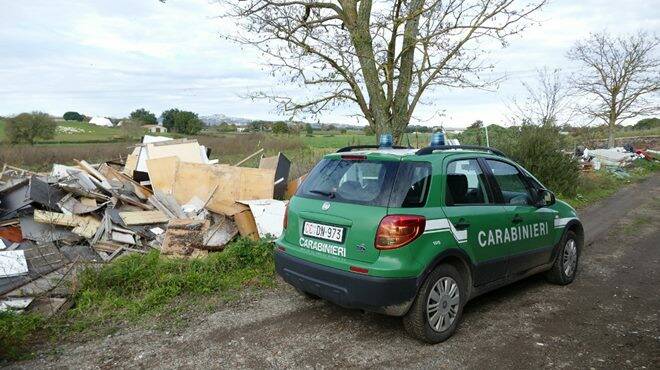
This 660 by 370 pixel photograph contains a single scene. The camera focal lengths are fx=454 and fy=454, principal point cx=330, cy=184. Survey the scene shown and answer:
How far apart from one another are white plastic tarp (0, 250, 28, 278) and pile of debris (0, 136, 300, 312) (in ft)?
0.04

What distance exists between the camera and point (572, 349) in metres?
3.97

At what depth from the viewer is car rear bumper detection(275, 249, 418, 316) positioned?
3689mm

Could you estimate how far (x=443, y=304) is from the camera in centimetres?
408

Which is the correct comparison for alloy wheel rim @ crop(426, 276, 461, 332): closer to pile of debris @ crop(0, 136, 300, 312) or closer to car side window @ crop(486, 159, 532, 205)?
car side window @ crop(486, 159, 532, 205)

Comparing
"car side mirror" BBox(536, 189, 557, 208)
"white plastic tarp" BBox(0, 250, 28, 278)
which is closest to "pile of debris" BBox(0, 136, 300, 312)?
"white plastic tarp" BBox(0, 250, 28, 278)

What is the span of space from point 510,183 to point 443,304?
1788 millimetres

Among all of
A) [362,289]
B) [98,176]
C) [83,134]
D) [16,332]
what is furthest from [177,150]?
[83,134]

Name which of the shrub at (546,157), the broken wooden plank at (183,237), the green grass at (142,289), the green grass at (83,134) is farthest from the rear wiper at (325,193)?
the green grass at (83,134)

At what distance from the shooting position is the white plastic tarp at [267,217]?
6.98 metres

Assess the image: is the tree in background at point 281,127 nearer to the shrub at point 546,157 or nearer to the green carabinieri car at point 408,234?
the green carabinieri car at point 408,234

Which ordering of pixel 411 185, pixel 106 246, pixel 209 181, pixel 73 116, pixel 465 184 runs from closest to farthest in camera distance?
1. pixel 411 185
2. pixel 465 184
3. pixel 106 246
4. pixel 209 181
5. pixel 73 116

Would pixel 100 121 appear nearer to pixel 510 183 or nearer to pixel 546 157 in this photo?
pixel 546 157

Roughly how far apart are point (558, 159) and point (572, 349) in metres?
10.9

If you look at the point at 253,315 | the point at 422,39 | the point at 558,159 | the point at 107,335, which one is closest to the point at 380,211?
the point at 253,315
